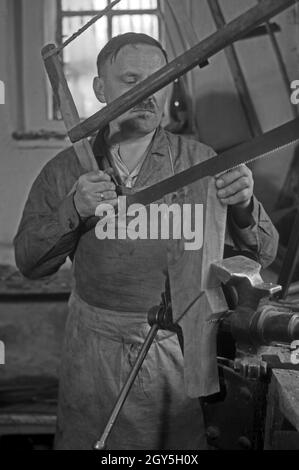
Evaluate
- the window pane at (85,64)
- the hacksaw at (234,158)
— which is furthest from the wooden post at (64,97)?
the window pane at (85,64)

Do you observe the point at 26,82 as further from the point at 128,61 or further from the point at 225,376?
the point at 225,376

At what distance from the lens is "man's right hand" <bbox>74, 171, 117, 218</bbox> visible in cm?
100

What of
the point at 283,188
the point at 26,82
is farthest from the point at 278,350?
the point at 26,82

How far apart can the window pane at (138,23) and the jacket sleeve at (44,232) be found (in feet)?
2.48

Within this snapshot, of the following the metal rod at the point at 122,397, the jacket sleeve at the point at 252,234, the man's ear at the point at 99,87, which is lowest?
the metal rod at the point at 122,397

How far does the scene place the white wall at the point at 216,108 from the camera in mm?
1871

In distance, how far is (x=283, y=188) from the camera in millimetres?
1939

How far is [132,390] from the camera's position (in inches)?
49.0

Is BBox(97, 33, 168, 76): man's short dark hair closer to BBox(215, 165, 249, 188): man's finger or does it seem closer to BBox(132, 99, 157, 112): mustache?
BBox(132, 99, 157, 112): mustache

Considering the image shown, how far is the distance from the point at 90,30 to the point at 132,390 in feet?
3.80

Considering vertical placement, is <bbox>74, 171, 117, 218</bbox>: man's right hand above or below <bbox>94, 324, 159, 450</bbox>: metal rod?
above

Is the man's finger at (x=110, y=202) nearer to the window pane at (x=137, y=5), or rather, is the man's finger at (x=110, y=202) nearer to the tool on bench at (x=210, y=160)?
the tool on bench at (x=210, y=160)

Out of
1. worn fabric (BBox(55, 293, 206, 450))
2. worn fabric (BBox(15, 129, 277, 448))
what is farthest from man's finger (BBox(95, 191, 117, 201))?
worn fabric (BBox(55, 293, 206, 450))

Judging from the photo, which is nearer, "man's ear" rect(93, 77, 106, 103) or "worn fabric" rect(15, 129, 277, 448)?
"worn fabric" rect(15, 129, 277, 448)
